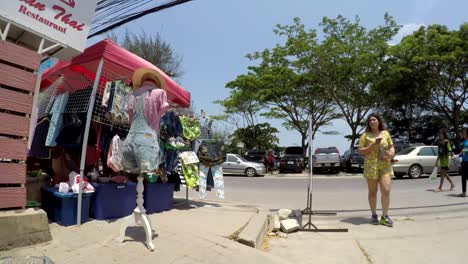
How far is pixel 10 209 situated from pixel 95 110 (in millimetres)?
2181

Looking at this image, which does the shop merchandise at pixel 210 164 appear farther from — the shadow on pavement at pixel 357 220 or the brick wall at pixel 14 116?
the brick wall at pixel 14 116

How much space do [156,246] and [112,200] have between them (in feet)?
5.58

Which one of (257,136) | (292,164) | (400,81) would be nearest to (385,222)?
(292,164)

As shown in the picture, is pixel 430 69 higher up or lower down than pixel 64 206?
higher up

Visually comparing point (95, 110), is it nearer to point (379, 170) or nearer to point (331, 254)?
point (331, 254)

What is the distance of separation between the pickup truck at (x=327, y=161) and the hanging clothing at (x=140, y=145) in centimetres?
2207

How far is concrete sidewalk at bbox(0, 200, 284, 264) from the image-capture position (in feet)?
13.3

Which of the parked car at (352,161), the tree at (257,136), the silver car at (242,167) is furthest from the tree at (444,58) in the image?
the tree at (257,136)

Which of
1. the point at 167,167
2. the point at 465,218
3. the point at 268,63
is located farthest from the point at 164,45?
the point at 465,218

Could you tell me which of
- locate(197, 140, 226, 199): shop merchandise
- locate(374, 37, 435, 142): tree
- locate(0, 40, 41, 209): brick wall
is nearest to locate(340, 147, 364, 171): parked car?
locate(374, 37, 435, 142): tree

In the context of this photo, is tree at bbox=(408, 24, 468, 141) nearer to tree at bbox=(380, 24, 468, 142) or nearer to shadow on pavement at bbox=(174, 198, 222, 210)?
tree at bbox=(380, 24, 468, 142)

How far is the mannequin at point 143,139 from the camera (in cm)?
436

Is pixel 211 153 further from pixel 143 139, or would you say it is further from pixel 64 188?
pixel 143 139

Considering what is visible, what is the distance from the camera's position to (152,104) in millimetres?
4500
